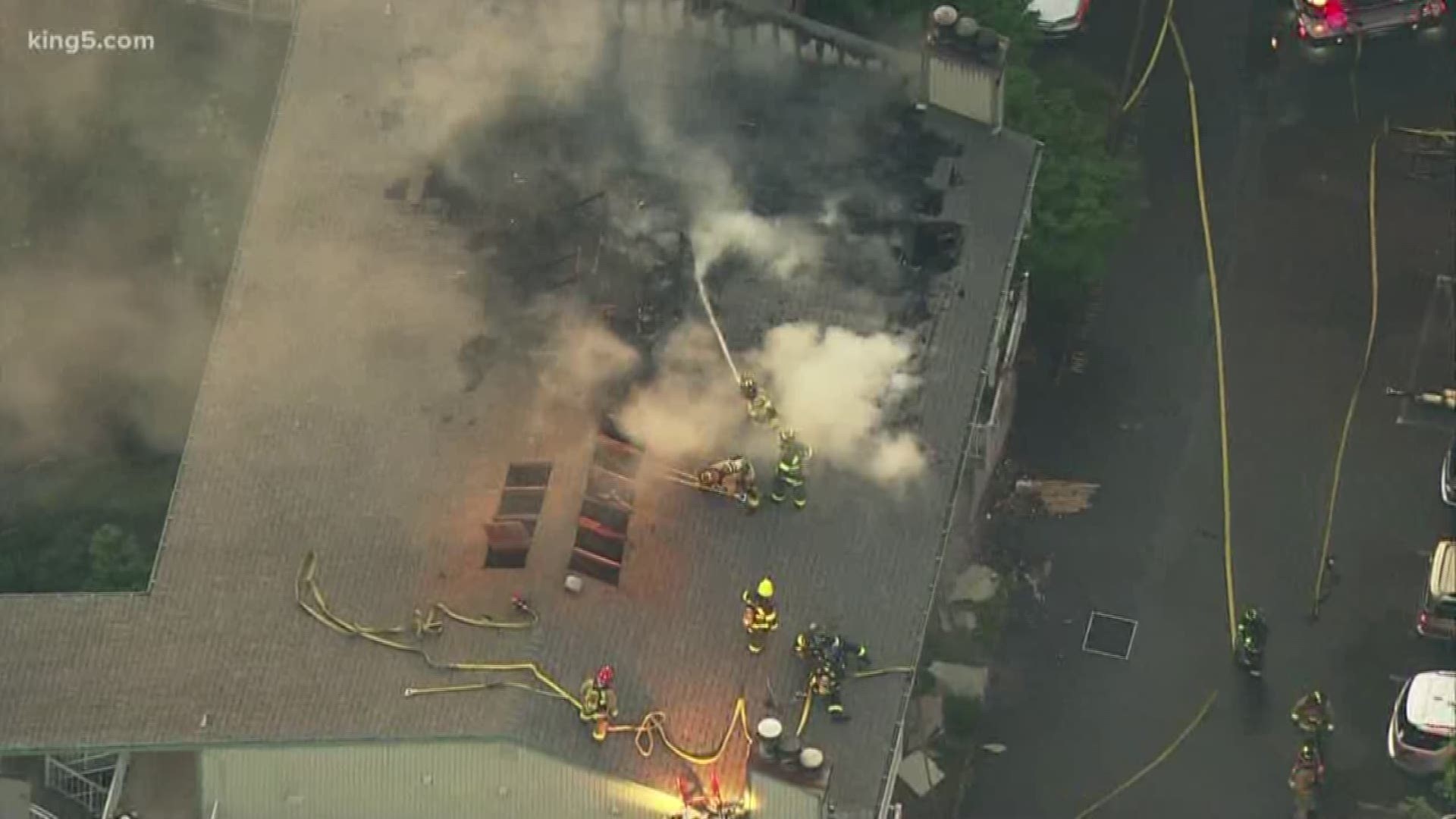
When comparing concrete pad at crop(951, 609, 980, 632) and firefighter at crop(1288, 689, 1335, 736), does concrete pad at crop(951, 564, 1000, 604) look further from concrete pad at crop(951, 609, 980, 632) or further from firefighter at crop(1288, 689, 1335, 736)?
firefighter at crop(1288, 689, 1335, 736)

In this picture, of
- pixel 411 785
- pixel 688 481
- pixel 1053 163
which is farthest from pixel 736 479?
pixel 1053 163

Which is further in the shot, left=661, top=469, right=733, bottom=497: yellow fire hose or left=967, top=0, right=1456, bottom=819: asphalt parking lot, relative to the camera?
left=967, top=0, right=1456, bottom=819: asphalt parking lot

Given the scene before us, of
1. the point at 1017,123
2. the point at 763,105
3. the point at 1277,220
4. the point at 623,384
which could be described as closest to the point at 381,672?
the point at 623,384

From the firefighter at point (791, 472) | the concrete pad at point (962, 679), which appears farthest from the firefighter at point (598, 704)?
Result: the concrete pad at point (962, 679)

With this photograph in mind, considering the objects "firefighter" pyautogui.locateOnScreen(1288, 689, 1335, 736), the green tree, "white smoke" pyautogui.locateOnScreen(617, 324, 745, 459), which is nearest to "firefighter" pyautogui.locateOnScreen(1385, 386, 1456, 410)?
"firefighter" pyautogui.locateOnScreen(1288, 689, 1335, 736)

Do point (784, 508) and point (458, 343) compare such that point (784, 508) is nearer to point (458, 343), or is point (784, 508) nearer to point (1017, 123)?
point (458, 343)

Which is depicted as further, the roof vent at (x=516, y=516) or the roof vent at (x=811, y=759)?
the roof vent at (x=516, y=516)

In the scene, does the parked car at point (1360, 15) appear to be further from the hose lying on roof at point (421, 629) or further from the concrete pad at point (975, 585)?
the hose lying on roof at point (421, 629)
